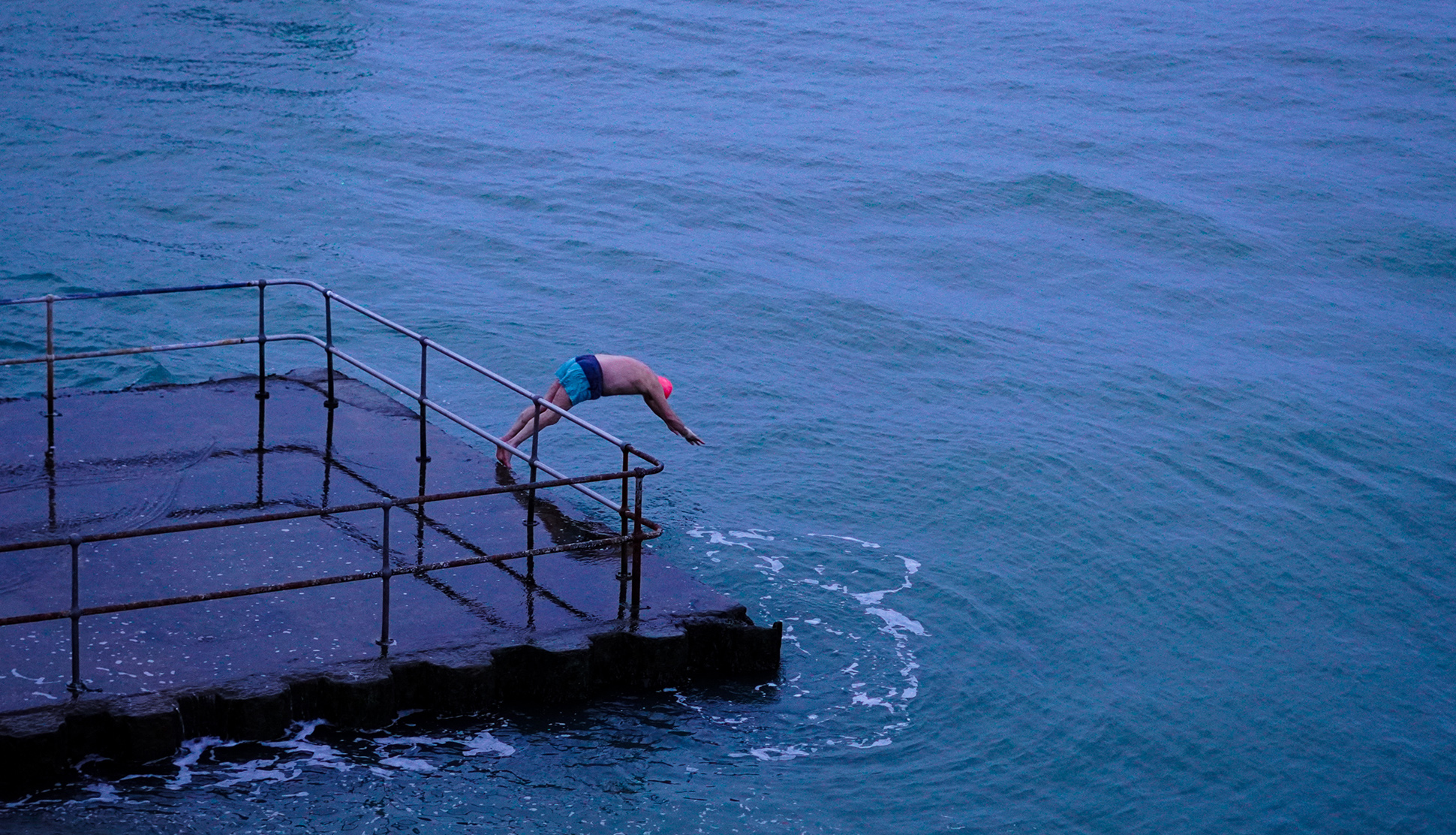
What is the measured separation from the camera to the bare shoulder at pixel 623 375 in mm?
13000

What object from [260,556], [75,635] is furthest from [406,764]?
[260,556]

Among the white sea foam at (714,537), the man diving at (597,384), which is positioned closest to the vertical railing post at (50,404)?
the man diving at (597,384)

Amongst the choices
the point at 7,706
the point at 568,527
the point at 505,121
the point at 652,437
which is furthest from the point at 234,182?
the point at 7,706

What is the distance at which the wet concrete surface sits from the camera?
9.12 m

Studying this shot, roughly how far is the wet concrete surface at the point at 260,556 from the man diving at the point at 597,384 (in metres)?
0.63

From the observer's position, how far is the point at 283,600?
391 inches

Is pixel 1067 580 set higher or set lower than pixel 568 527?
lower

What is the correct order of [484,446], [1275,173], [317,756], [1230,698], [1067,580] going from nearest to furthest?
[317,756] → [1230,698] → [1067,580] → [484,446] → [1275,173]

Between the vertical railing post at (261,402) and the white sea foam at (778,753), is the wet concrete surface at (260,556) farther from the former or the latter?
the white sea foam at (778,753)

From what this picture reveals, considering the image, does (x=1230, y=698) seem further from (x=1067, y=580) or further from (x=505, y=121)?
(x=505, y=121)

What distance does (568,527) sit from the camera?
11414 millimetres

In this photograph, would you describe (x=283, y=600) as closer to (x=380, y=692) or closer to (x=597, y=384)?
(x=380, y=692)

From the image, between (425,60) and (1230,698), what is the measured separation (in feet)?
107

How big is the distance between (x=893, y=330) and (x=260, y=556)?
1407cm
